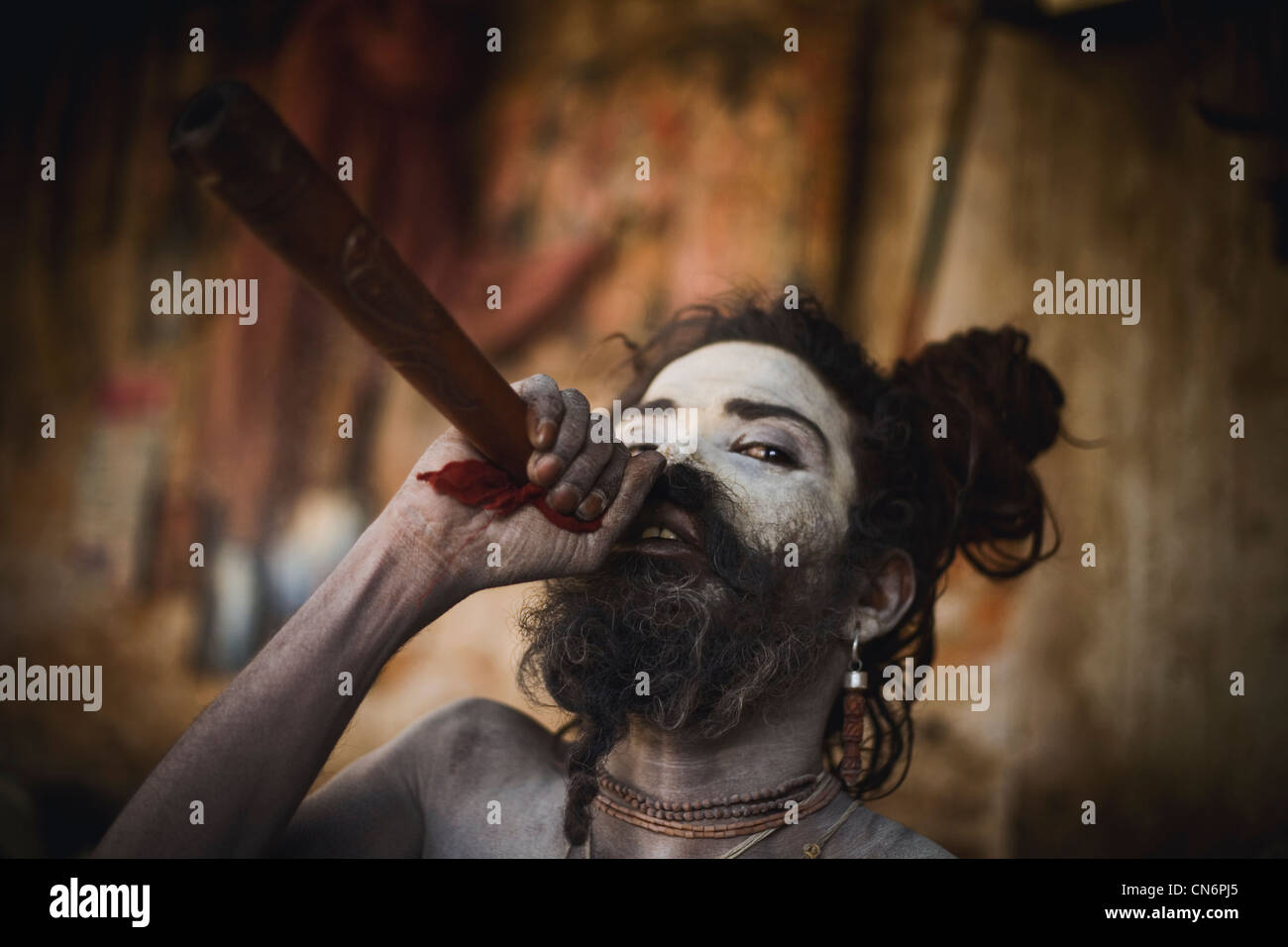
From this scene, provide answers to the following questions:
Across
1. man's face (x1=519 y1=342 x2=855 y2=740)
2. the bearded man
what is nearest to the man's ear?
the bearded man

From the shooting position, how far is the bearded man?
5.09ft

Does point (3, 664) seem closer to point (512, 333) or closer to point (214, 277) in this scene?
point (214, 277)

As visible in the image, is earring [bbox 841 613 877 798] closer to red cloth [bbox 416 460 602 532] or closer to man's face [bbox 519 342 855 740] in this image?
man's face [bbox 519 342 855 740]

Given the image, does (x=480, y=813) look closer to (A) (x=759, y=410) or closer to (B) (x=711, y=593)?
(B) (x=711, y=593)

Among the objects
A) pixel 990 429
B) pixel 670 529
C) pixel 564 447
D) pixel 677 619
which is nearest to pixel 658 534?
pixel 670 529

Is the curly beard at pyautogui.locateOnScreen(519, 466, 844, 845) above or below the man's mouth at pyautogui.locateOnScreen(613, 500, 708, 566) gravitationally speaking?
below

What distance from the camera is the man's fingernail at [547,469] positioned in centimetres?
153

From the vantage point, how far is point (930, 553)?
7.63ft

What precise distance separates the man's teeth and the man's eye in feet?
0.87

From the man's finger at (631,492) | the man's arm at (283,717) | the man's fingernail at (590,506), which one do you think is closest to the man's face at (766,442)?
the man's finger at (631,492)

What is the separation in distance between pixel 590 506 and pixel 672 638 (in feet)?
1.15

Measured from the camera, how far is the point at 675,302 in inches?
162

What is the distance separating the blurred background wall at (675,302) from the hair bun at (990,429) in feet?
3.88
